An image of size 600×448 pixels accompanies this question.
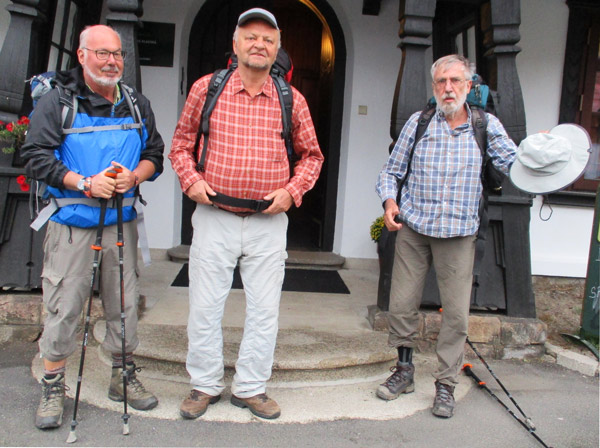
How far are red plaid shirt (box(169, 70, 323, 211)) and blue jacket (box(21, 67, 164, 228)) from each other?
28 centimetres

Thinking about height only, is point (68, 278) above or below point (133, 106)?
below

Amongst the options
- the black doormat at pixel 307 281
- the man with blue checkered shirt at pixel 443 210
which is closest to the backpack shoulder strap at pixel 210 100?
the man with blue checkered shirt at pixel 443 210

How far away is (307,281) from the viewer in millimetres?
5559

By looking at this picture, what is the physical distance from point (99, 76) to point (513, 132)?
2.92m

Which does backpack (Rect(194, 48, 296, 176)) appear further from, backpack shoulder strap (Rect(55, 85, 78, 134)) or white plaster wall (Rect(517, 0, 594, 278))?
white plaster wall (Rect(517, 0, 594, 278))

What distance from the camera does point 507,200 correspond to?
4.26m

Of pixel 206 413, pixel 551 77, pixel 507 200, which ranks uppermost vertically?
pixel 551 77

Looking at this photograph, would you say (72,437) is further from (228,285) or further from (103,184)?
(103,184)

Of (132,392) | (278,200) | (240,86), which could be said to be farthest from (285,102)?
(132,392)

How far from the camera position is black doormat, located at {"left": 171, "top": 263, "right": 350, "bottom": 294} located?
17.3 feet

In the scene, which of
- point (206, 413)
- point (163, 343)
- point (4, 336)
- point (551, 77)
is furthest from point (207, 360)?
point (551, 77)

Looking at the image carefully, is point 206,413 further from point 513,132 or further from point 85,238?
point 513,132

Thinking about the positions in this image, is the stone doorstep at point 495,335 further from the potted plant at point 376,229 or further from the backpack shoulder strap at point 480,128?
the potted plant at point 376,229

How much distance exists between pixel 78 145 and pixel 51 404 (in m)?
1.33
